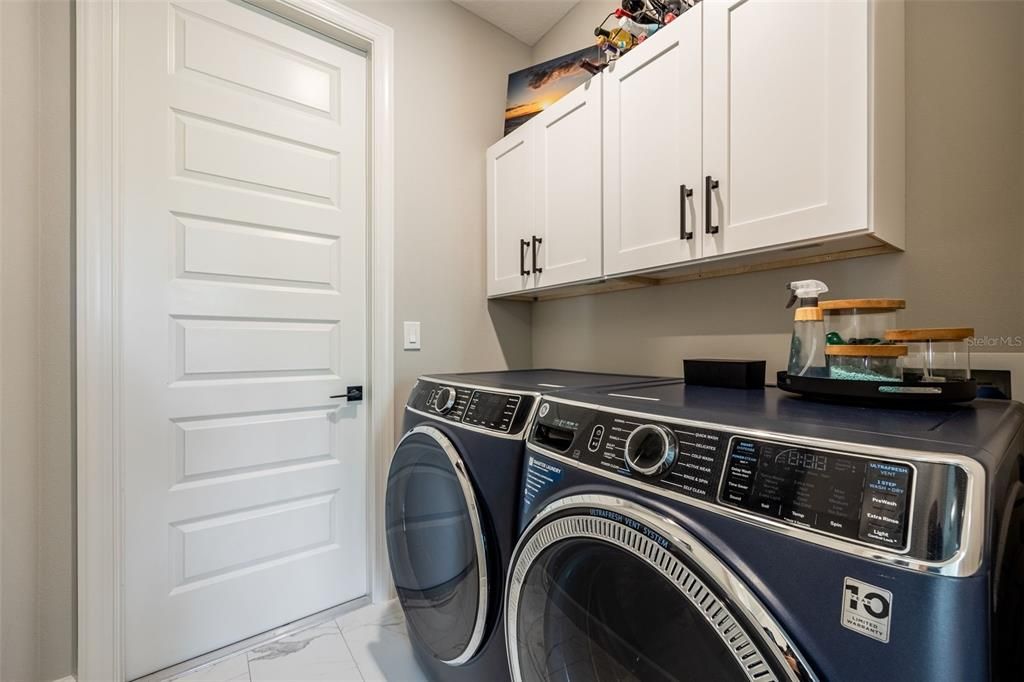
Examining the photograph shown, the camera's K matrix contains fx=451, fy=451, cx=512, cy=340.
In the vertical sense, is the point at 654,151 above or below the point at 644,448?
above

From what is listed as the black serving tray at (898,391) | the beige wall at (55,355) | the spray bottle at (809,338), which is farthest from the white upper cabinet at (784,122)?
the beige wall at (55,355)

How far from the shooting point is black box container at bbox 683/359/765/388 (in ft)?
3.71

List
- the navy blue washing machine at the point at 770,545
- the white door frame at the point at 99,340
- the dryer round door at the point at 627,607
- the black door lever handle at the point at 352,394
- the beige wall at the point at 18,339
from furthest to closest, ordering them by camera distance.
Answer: the black door lever handle at the point at 352,394 < the white door frame at the point at 99,340 < the beige wall at the point at 18,339 < the dryer round door at the point at 627,607 < the navy blue washing machine at the point at 770,545

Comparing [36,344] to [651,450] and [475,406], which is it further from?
[651,450]

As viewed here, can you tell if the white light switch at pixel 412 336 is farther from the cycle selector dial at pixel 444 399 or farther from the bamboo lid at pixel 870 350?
the bamboo lid at pixel 870 350

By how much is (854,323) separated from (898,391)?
9.0 inches

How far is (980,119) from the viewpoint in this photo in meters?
1.05

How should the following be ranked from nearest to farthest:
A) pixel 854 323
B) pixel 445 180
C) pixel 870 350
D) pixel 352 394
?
pixel 870 350, pixel 854 323, pixel 352 394, pixel 445 180

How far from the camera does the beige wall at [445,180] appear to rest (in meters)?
1.91

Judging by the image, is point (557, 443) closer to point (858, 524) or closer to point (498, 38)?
point (858, 524)

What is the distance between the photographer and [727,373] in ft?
3.83

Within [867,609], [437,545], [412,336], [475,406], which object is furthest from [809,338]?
[412,336]

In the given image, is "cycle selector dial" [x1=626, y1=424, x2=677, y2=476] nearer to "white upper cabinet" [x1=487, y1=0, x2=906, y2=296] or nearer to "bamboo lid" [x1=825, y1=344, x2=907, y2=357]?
"bamboo lid" [x1=825, y1=344, x2=907, y2=357]

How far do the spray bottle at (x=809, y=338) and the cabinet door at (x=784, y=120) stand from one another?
0.42 feet
